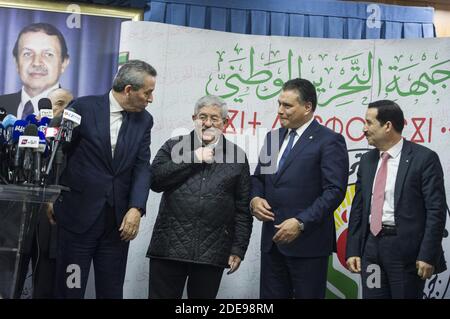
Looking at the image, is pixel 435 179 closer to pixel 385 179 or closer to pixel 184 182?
pixel 385 179

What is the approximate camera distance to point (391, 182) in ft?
12.4

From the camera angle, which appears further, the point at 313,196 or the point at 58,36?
the point at 58,36

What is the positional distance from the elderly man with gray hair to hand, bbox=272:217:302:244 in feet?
0.63

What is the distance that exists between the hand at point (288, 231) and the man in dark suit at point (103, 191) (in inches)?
27.1

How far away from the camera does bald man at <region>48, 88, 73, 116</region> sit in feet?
14.5

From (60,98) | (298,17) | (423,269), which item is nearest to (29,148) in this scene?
(60,98)

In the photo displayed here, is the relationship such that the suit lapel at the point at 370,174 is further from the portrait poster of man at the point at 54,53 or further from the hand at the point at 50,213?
the portrait poster of man at the point at 54,53

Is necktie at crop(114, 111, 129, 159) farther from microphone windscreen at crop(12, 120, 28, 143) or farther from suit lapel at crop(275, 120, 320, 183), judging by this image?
suit lapel at crop(275, 120, 320, 183)

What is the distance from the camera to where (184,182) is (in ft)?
12.1

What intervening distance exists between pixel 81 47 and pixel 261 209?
1.73 meters

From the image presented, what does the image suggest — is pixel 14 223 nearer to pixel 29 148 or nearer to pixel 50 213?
pixel 29 148

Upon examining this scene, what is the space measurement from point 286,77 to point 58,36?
4.85ft

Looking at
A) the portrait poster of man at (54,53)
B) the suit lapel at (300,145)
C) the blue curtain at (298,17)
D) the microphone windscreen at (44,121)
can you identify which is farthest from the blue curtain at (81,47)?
the suit lapel at (300,145)
